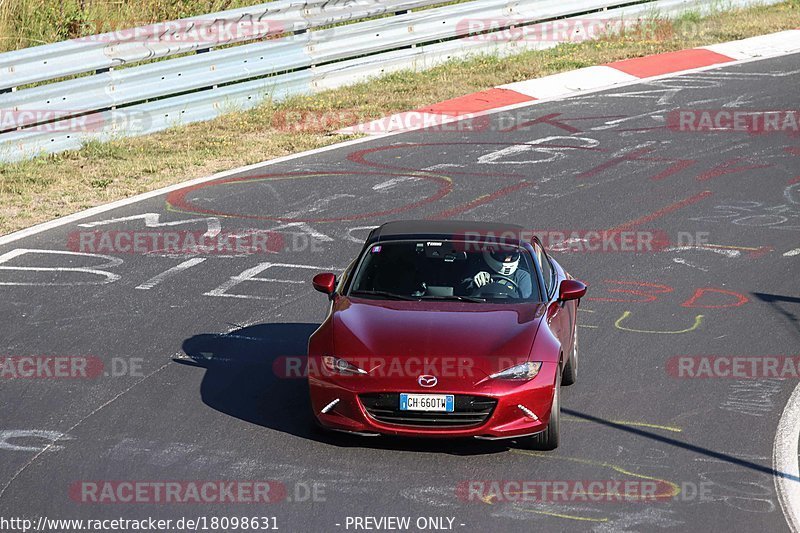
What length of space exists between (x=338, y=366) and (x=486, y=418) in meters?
1.08

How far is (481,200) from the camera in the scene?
1573 centimetres

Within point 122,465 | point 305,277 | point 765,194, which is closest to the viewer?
point 122,465

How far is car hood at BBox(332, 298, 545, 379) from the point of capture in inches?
337

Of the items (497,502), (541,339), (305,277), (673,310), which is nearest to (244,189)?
(305,277)

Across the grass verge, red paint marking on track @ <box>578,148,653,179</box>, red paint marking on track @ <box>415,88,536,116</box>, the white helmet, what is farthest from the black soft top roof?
red paint marking on track @ <box>415,88,536,116</box>

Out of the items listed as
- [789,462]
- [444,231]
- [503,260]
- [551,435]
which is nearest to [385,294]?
[444,231]

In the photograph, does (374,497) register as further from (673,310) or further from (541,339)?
(673,310)

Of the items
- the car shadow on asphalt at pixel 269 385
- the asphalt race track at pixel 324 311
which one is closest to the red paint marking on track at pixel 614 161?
the asphalt race track at pixel 324 311

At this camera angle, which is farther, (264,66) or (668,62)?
(668,62)

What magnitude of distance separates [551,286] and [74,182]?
8.43 meters

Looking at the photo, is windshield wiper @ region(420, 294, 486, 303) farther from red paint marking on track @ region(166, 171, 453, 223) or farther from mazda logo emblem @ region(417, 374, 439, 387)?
red paint marking on track @ region(166, 171, 453, 223)

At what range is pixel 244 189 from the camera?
53.5 feet

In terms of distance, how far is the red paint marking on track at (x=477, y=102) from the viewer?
66.1 feet

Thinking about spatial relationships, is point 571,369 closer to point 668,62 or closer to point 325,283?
point 325,283
